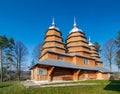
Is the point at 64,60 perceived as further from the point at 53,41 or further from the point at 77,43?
the point at 77,43

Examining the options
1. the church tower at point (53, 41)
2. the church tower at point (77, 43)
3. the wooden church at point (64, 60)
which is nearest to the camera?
the wooden church at point (64, 60)

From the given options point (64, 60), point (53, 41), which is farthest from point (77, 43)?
point (64, 60)

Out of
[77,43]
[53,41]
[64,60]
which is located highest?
[53,41]

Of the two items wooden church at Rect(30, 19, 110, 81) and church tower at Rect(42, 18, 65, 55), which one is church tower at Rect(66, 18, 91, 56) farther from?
church tower at Rect(42, 18, 65, 55)

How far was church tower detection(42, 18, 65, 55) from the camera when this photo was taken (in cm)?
2820

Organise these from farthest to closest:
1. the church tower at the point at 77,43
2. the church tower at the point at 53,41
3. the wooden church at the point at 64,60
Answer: the church tower at the point at 77,43 < the church tower at the point at 53,41 < the wooden church at the point at 64,60

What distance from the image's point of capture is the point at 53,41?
2847 centimetres

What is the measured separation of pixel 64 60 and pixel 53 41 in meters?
4.28

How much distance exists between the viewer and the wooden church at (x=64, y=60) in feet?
71.6

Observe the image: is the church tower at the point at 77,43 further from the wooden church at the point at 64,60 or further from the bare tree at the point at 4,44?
the bare tree at the point at 4,44

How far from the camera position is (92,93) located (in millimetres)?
11500

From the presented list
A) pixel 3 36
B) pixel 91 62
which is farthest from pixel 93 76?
pixel 3 36

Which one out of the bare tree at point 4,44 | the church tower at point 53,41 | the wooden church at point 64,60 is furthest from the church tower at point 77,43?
the bare tree at point 4,44

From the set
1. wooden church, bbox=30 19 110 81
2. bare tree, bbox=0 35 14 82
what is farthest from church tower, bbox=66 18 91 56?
bare tree, bbox=0 35 14 82
